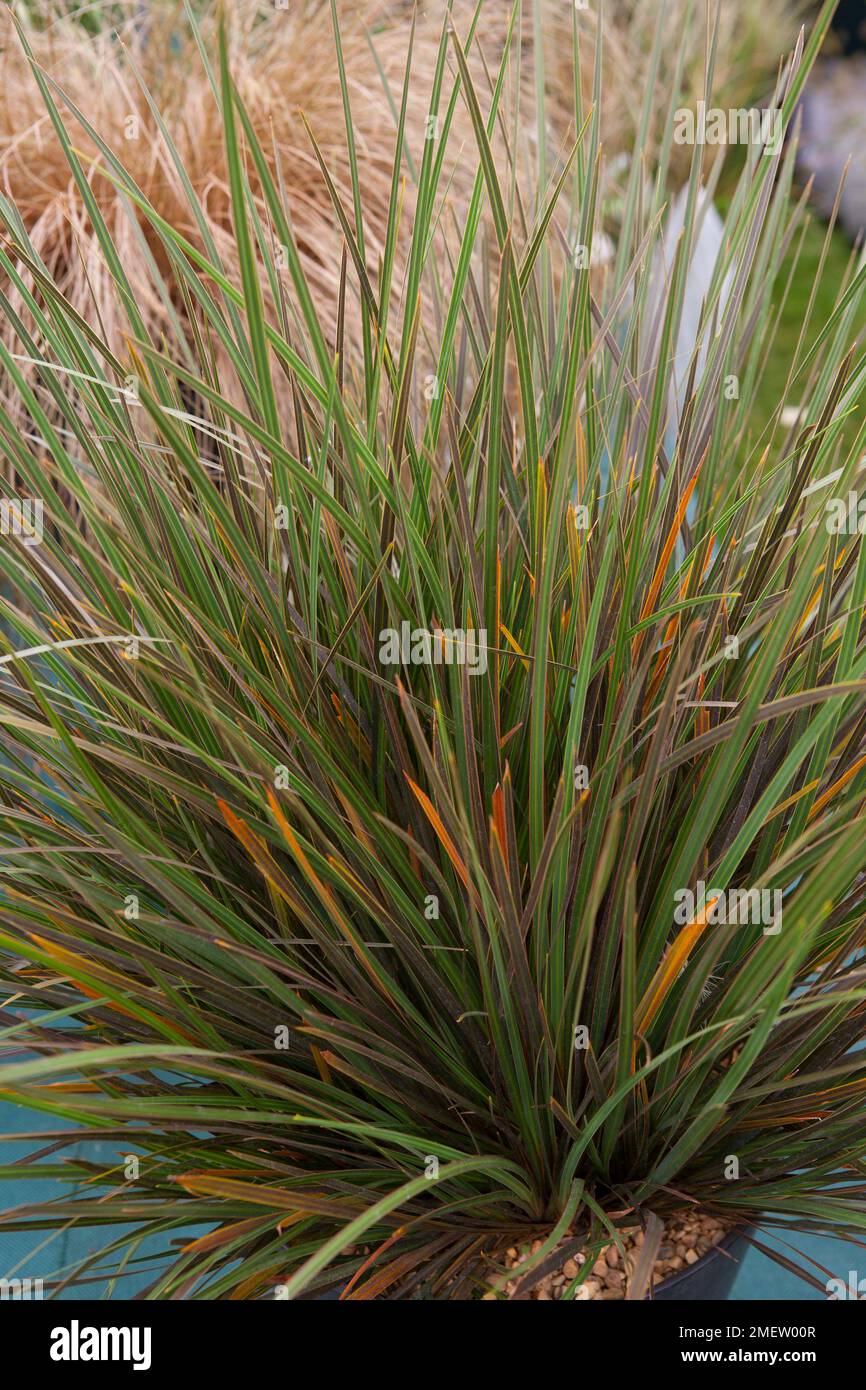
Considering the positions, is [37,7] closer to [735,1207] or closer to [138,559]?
[138,559]

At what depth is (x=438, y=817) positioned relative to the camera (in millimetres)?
468

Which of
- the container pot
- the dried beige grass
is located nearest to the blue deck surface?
the container pot

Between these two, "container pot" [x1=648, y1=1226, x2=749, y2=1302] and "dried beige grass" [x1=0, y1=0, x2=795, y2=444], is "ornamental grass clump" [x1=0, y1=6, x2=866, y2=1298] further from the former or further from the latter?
"dried beige grass" [x1=0, y1=0, x2=795, y2=444]

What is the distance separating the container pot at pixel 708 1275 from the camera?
49 centimetres

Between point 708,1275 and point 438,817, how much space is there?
0.82ft

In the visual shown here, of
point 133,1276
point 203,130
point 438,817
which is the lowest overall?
point 133,1276

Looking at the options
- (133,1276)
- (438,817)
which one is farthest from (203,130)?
(133,1276)

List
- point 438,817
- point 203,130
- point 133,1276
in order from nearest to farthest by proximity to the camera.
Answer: point 438,817, point 133,1276, point 203,130

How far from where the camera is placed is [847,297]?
0.54 metres

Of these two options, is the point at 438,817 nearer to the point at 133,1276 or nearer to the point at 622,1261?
the point at 622,1261

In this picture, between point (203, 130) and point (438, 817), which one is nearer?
point (438, 817)

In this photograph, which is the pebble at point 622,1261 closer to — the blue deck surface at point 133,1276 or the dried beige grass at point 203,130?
the blue deck surface at point 133,1276

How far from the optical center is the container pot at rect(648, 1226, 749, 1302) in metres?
0.49

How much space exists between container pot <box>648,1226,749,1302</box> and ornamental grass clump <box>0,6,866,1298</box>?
0.03m
